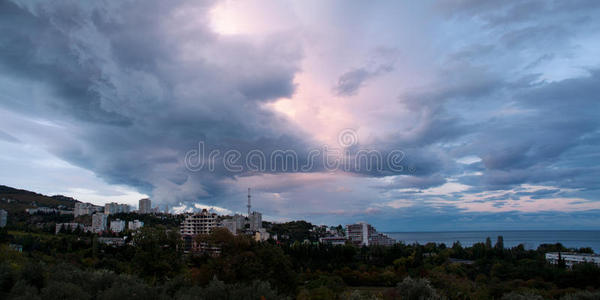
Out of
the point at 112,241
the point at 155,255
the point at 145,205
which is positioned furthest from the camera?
the point at 145,205

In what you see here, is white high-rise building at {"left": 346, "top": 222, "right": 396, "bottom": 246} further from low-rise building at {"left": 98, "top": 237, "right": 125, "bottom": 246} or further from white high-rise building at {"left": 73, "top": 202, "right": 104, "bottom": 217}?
white high-rise building at {"left": 73, "top": 202, "right": 104, "bottom": 217}

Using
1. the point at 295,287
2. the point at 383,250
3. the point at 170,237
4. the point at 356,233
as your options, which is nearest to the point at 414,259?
the point at 383,250

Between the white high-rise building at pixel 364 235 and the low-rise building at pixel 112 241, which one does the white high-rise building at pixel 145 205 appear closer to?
the low-rise building at pixel 112 241

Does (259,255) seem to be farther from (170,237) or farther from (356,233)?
(356,233)

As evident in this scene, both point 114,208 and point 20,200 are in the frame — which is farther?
point 114,208

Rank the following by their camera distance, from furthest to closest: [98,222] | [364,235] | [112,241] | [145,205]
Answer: [145,205] < [364,235] < [98,222] < [112,241]

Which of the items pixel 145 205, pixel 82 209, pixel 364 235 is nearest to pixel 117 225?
pixel 82 209

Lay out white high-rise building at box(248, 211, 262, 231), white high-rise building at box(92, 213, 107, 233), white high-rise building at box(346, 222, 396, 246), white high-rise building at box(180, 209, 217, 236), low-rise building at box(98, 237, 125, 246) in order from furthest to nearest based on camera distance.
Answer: white high-rise building at box(248, 211, 262, 231)
white high-rise building at box(346, 222, 396, 246)
white high-rise building at box(92, 213, 107, 233)
white high-rise building at box(180, 209, 217, 236)
low-rise building at box(98, 237, 125, 246)

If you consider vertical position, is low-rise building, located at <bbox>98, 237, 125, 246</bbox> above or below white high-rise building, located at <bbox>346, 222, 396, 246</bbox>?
above

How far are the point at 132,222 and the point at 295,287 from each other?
93450 mm

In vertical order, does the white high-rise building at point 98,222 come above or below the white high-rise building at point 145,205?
below

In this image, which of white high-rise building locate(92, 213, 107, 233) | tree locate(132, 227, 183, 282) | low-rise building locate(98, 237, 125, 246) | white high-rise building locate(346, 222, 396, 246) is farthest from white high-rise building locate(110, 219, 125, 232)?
tree locate(132, 227, 183, 282)

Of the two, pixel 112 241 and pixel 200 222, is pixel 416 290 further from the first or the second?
pixel 200 222

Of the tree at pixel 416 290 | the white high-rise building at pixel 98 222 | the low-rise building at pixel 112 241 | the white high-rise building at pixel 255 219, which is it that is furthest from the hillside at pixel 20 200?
the tree at pixel 416 290
